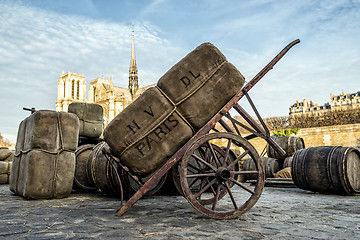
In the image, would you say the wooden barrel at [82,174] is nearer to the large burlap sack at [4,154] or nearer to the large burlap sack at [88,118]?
the large burlap sack at [88,118]

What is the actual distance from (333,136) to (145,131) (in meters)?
24.4

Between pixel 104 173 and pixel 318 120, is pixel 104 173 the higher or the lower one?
the lower one

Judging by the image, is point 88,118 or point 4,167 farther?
point 4,167

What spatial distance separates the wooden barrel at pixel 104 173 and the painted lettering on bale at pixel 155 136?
166cm

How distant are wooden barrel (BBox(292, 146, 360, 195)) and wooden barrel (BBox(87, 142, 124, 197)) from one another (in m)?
4.08

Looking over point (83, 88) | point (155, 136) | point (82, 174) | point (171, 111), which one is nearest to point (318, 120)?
point (82, 174)

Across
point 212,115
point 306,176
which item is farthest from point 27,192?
point 306,176

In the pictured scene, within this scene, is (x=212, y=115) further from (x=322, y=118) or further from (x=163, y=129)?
(x=322, y=118)

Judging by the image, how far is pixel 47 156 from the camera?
5.21 m

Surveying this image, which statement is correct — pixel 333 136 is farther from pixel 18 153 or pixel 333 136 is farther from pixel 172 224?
pixel 172 224

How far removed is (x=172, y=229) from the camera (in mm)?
2676

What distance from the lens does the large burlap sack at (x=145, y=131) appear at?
10.8ft

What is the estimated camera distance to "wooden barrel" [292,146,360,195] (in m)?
5.76

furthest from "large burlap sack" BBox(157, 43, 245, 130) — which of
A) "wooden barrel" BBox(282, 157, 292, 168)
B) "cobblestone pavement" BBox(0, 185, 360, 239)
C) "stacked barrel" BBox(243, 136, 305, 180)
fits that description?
"wooden barrel" BBox(282, 157, 292, 168)
